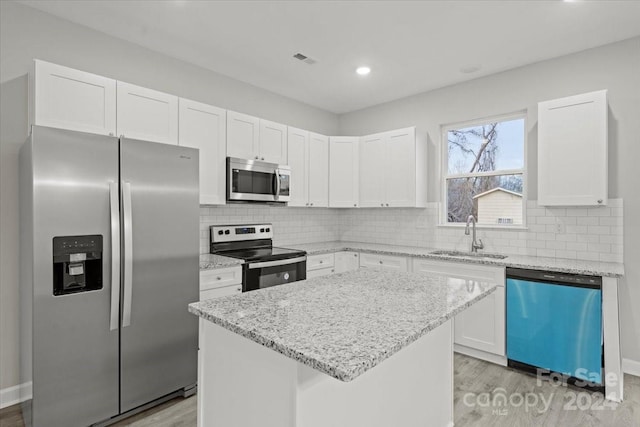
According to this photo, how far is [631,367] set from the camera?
2.84m

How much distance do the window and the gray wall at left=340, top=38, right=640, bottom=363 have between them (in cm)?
13

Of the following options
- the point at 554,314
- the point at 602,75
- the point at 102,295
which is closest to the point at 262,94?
the point at 102,295

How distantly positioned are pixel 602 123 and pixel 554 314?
1.60 m

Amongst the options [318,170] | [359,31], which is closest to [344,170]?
[318,170]

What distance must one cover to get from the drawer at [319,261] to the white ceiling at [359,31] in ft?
6.62

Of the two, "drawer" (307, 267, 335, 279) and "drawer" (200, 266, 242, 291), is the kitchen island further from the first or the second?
"drawer" (307, 267, 335, 279)

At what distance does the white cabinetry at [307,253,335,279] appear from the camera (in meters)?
3.80

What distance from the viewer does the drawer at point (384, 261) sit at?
12.2 feet

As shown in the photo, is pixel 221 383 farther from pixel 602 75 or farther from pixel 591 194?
pixel 602 75

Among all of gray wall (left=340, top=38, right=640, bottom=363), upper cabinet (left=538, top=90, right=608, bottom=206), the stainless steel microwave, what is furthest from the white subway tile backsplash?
the stainless steel microwave

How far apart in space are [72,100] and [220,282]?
1698 millimetres

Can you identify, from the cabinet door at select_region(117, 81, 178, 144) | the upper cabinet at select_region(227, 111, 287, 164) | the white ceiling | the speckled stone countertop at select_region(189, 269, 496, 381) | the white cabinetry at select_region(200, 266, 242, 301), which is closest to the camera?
the speckled stone countertop at select_region(189, 269, 496, 381)

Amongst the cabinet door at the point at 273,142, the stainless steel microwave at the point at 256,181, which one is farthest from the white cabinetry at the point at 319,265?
the cabinet door at the point at 273,142

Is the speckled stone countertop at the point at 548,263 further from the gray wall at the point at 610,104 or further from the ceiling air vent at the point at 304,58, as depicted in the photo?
the ceiling air vent at the point at 304,58
